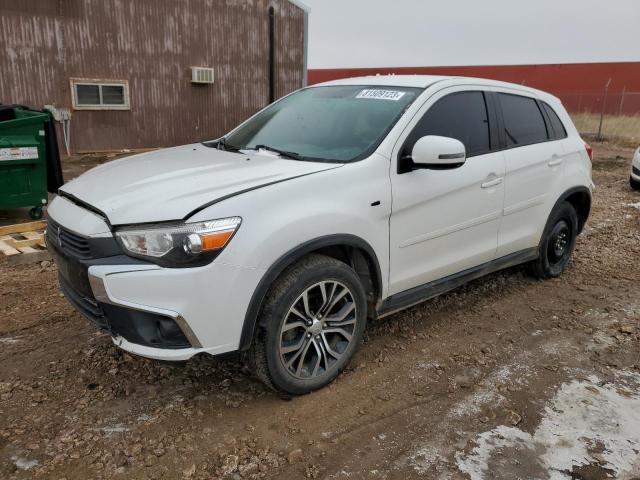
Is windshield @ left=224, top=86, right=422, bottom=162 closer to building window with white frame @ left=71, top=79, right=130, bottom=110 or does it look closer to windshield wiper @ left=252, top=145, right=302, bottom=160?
windshield wiper @ left=252, top=145, right=302, bottom=160

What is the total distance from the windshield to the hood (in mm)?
243

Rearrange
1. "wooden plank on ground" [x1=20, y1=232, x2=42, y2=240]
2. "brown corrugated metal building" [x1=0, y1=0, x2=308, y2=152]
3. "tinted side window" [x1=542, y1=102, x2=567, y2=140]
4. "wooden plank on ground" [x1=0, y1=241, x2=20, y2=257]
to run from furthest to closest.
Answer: "brown corrugated metal building" [x1=0, y1=0, x2=308, y2=152] < "wooden plank on ground" [x1=20, y1=232, x2=42, y2=240] < "wooden plank on ground" [x1=0, y1=241, x2=20, y2=257] < "tinted side window" [x1=542, y1=102, x2=567, y2=140]

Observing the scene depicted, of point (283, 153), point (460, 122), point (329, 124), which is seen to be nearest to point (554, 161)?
point (460, 122)

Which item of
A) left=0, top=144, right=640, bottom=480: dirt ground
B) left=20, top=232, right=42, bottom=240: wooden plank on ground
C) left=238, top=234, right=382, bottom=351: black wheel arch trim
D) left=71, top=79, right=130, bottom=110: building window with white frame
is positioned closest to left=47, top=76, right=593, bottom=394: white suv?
left=238, top=234, right=382, bottom=351: black wheel arch trim

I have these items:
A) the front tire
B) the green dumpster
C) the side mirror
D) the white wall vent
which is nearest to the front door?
the side mirror

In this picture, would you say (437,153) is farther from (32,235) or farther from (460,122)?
(32,235)

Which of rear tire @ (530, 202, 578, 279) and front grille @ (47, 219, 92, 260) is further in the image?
rear tire @ (530, 202, 578, 279)

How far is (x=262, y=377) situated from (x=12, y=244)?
3.92 metres

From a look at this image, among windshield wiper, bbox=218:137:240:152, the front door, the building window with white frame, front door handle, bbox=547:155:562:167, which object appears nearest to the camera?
the front door

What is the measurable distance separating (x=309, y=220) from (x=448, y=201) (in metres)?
1.21

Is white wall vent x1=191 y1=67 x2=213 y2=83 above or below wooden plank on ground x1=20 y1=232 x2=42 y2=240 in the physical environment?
above

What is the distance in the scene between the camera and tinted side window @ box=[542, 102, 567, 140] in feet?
15.6

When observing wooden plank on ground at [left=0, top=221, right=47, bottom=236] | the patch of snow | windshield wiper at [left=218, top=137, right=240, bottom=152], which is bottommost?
the patch of snow

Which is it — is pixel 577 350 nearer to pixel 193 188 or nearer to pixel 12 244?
pixel 193 188
